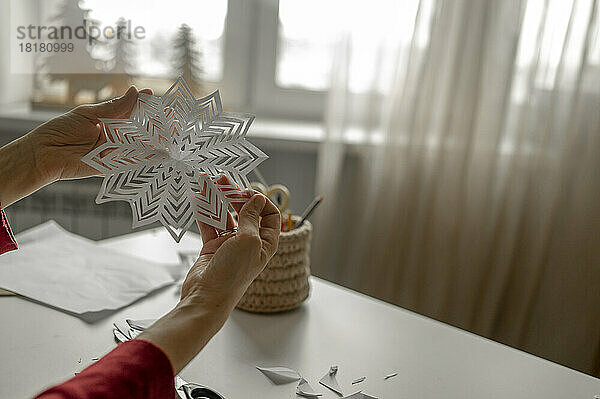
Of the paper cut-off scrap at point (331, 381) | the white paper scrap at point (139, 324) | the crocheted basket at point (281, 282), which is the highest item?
the crocheted basket at point (281, 282)

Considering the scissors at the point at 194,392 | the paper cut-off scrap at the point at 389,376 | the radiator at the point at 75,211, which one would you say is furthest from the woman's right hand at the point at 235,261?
the radiator at the point at 75,211

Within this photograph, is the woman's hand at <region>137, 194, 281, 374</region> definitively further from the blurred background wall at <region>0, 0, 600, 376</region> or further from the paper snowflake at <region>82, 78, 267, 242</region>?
the blurred background wall at <region>0, 0, 600, 376</region>

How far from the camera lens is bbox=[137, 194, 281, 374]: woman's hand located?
61cm

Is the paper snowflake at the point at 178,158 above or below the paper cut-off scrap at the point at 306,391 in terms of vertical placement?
above

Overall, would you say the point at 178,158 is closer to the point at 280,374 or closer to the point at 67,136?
the point at 67,136

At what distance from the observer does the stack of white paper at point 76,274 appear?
3.40ft

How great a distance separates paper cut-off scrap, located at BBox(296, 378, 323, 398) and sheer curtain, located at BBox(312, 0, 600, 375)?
101cm

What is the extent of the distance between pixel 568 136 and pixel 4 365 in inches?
55.7

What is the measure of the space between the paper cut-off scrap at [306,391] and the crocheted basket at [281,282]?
0.22 m

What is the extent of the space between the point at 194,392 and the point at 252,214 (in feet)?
0.82

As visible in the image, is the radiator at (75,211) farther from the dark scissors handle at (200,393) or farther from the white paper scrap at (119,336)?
the dark scissors handle at (200,393)

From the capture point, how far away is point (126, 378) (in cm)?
57

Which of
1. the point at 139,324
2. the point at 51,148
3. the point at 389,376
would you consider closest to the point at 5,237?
the point at 51,148

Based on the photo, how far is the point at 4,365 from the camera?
2.74 feet
